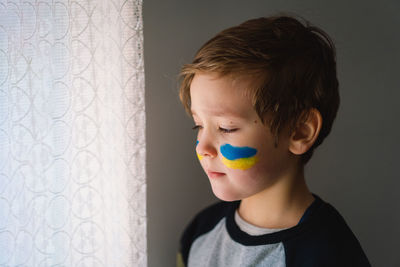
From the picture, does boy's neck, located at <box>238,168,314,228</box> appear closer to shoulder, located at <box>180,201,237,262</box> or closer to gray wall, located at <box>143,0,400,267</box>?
shoulder, located at <box>180,201,237,262</box>

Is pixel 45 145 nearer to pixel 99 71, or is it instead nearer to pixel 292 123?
pixel 99 71

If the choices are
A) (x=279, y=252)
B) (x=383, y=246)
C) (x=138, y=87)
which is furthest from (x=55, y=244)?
(x=383, y=246)

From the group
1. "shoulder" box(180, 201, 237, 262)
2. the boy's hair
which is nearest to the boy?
the boy's hair

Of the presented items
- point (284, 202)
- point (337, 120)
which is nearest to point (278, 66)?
point (284, 202)

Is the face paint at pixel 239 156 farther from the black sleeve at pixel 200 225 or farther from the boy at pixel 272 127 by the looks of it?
the black sleeve at pixel 200 225

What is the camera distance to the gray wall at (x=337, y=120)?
1.10 m

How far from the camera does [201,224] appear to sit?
1104mm

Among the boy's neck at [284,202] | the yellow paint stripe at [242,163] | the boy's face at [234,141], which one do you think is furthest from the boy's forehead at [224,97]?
the boy's neck at [284,202]

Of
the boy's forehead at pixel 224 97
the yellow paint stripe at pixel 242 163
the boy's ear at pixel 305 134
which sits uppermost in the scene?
the boy's forehead at pixel 224 97

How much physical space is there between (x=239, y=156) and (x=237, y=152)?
0.04 feet

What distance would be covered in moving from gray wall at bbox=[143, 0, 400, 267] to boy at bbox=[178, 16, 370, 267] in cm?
25

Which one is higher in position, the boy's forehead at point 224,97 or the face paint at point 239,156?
the boy's forehead at point 224,97

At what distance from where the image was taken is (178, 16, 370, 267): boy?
780mm

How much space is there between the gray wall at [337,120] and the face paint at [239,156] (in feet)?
1.20
